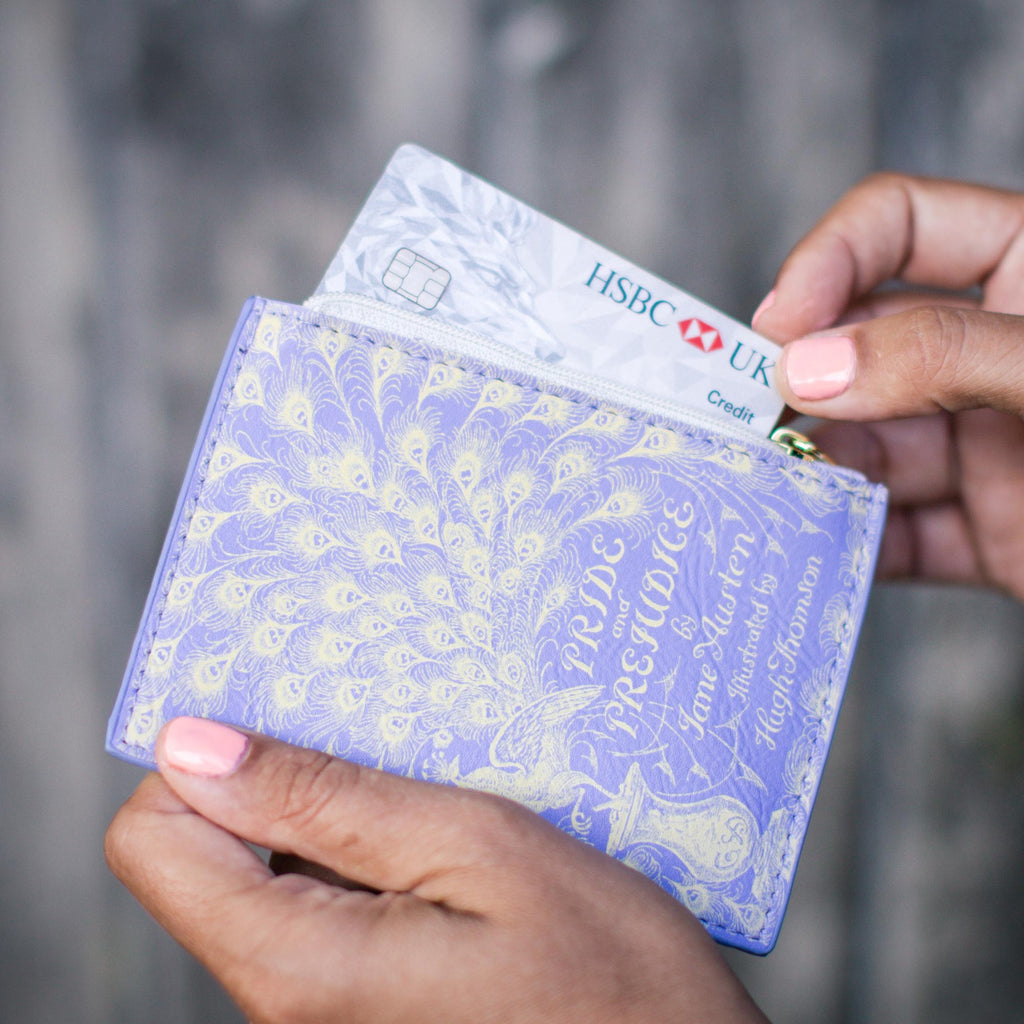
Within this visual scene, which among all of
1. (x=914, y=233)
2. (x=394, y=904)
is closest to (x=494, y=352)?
(x=394, y=904)

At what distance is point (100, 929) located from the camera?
1.28 m

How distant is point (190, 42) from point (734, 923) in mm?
1403

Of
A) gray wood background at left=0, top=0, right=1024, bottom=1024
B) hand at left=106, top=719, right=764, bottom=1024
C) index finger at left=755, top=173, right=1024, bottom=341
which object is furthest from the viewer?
gray wood background at left=0, top=0, right=1024, bottom=1024

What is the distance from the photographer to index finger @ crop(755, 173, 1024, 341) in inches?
35.8

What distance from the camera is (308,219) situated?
4.09 feet

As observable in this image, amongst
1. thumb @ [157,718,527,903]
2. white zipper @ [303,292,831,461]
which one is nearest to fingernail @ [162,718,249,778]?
thumb @ [157,718,527,903]

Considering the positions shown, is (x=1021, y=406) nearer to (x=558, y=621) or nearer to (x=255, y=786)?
(x=558, y=621)

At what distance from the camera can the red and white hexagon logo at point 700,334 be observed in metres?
0.73

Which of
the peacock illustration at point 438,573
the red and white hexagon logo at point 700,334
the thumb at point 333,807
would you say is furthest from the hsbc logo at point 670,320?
the thumb at point 333,807

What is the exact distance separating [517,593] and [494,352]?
0.68 ft

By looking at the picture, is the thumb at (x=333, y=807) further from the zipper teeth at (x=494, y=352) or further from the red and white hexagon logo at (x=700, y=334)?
the red and white hexagon logo at (x=700, y=334)

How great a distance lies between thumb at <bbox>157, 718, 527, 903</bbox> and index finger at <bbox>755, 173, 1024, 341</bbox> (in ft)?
2.25

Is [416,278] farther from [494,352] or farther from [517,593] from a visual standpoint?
[517,593]

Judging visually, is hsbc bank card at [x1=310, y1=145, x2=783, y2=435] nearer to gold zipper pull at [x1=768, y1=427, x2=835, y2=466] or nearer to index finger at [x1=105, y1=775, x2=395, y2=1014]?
gold zipper pull at [x1=768, y1=427, x2=835, y2=466]
